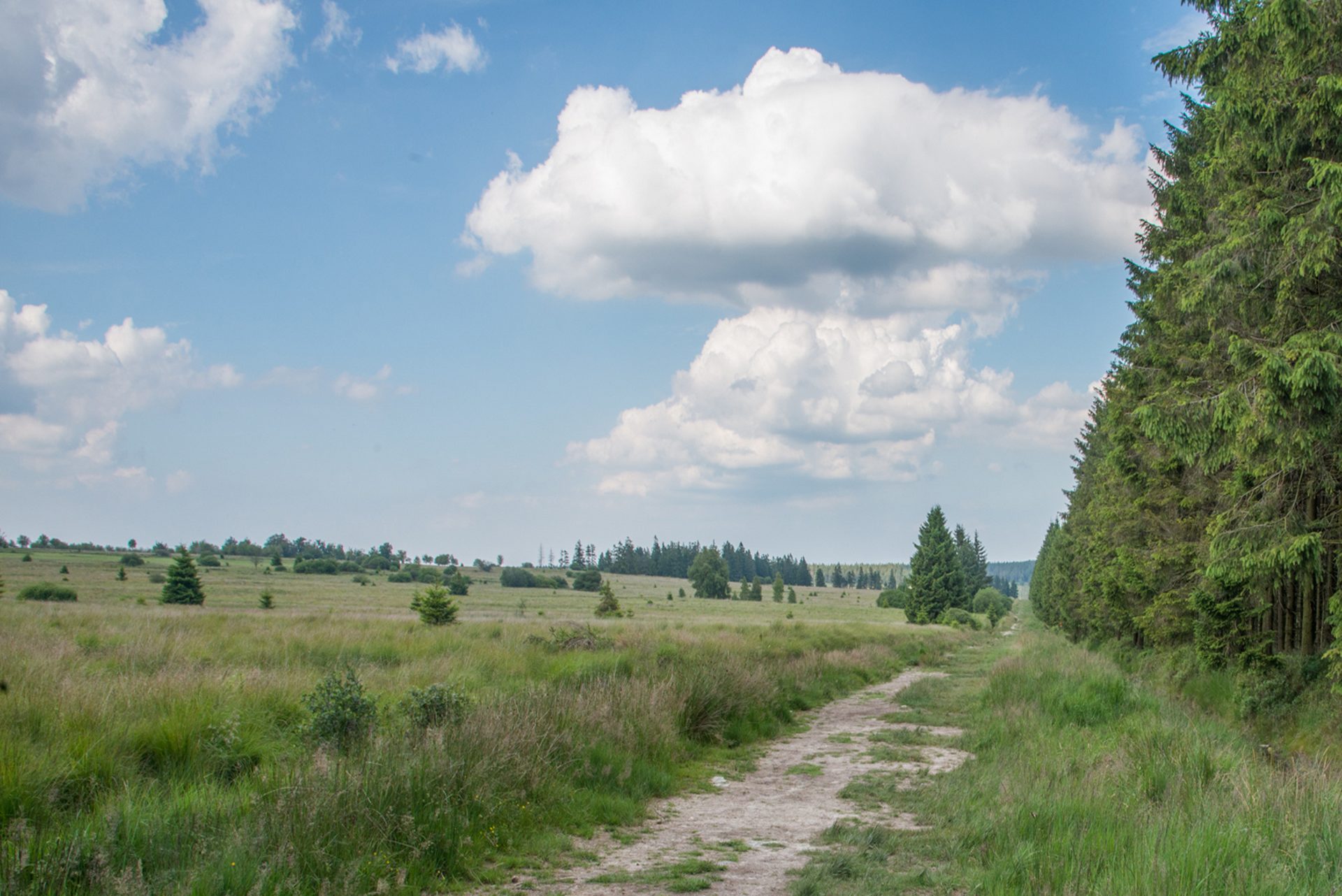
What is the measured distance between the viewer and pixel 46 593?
131 feet

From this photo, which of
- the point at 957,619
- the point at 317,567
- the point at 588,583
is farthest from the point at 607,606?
the point at 588,583

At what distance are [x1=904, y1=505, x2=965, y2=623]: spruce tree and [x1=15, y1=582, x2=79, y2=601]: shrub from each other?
209 feet

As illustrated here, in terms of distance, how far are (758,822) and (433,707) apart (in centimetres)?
377

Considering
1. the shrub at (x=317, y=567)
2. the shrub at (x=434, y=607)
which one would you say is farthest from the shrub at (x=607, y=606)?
the shrub at (x=317, y=567)

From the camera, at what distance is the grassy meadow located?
16.2ft

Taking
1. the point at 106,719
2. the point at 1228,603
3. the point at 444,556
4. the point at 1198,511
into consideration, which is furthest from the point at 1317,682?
the point at 444,556

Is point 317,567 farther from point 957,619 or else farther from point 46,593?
point 957,619

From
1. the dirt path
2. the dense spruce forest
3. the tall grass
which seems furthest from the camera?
the dense spruce forest

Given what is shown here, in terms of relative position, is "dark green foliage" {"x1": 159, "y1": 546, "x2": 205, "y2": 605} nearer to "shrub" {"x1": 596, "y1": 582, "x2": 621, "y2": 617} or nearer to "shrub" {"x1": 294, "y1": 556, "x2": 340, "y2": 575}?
"shrub" {"x1": 596, "y1": 582, "x2": 621, "y2": 617}

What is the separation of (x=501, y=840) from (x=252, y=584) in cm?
7202

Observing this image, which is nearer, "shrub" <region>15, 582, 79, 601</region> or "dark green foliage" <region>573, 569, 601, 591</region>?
"shrub" <region>15, 582, 79, 601</region>

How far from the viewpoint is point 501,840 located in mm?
6793

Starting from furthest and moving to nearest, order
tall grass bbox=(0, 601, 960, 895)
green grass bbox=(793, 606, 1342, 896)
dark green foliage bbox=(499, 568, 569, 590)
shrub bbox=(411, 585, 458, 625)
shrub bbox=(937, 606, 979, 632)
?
dark green foliage bbox=(499, 568, 569, 590) < shrub bbox=(937, 606, 979, 632) < shrub bbox=(411, 585, 458, 625) < tall grass bbox=(0, 601, 960, 895) < green grass bbox=(793, 606, 1342, 896)

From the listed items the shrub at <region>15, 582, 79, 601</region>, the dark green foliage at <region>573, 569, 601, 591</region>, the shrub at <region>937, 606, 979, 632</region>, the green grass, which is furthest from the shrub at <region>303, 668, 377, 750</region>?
the dark green foliage at <region>573, 569, 601, 591</region>
